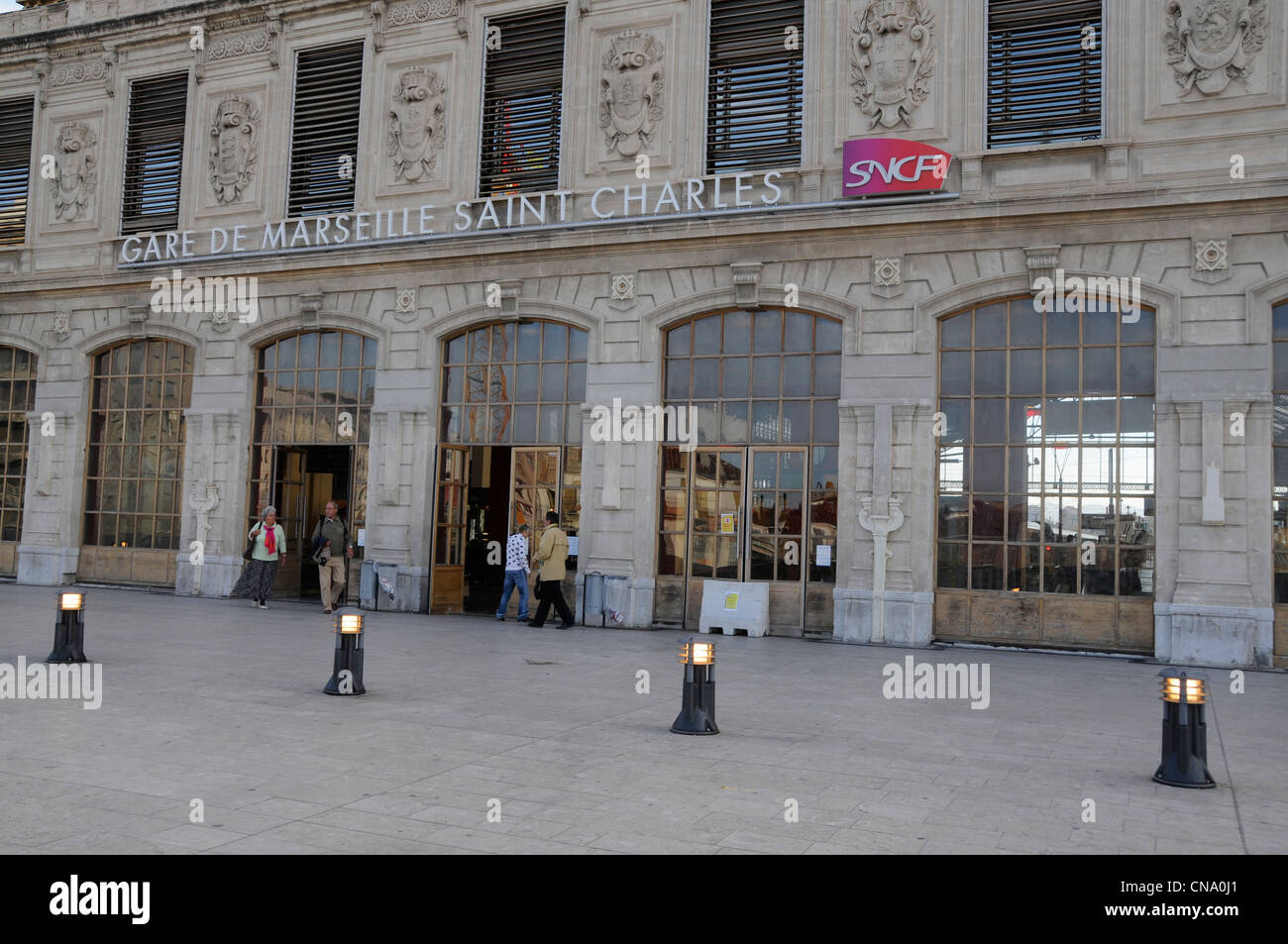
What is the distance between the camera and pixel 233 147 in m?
21.8

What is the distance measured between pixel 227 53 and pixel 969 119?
594 inches

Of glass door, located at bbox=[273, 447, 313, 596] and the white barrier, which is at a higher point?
glass door, located at bbox=[273, 447, 313, 596]

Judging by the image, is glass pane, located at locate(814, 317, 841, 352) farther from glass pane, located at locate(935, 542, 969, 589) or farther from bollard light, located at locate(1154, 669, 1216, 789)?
bollard light, located at locate(1154, 669, 1216, 789)

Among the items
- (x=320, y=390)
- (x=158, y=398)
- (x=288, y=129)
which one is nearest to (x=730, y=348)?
(x=320, y=390)

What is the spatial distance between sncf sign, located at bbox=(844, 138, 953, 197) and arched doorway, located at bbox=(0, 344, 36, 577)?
18.4 m

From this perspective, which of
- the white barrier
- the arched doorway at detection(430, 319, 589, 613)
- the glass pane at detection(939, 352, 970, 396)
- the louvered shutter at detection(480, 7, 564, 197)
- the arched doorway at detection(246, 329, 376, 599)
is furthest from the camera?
the arched doorway at detection(246, 329, 376, 599)

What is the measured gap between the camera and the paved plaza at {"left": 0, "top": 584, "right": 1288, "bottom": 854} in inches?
225

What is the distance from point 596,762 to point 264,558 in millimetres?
13911

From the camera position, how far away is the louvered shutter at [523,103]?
1934cm

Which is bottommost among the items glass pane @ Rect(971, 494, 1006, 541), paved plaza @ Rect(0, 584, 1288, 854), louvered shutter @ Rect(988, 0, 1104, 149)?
paved plaza @ Rect(0, 584, 1288, 854)

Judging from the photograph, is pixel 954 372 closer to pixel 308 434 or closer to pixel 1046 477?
pixel 1046 477

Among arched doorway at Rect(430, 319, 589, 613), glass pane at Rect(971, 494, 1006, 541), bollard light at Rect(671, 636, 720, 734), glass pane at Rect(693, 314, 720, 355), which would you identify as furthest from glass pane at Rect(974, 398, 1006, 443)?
bollard light at Rect(671, 636, 720, 734)

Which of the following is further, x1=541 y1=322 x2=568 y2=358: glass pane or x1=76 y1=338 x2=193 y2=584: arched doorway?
x1=76 y1=338 x2=193 y2=584: arched doorway

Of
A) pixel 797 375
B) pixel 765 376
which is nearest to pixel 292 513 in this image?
pixel 765 376
